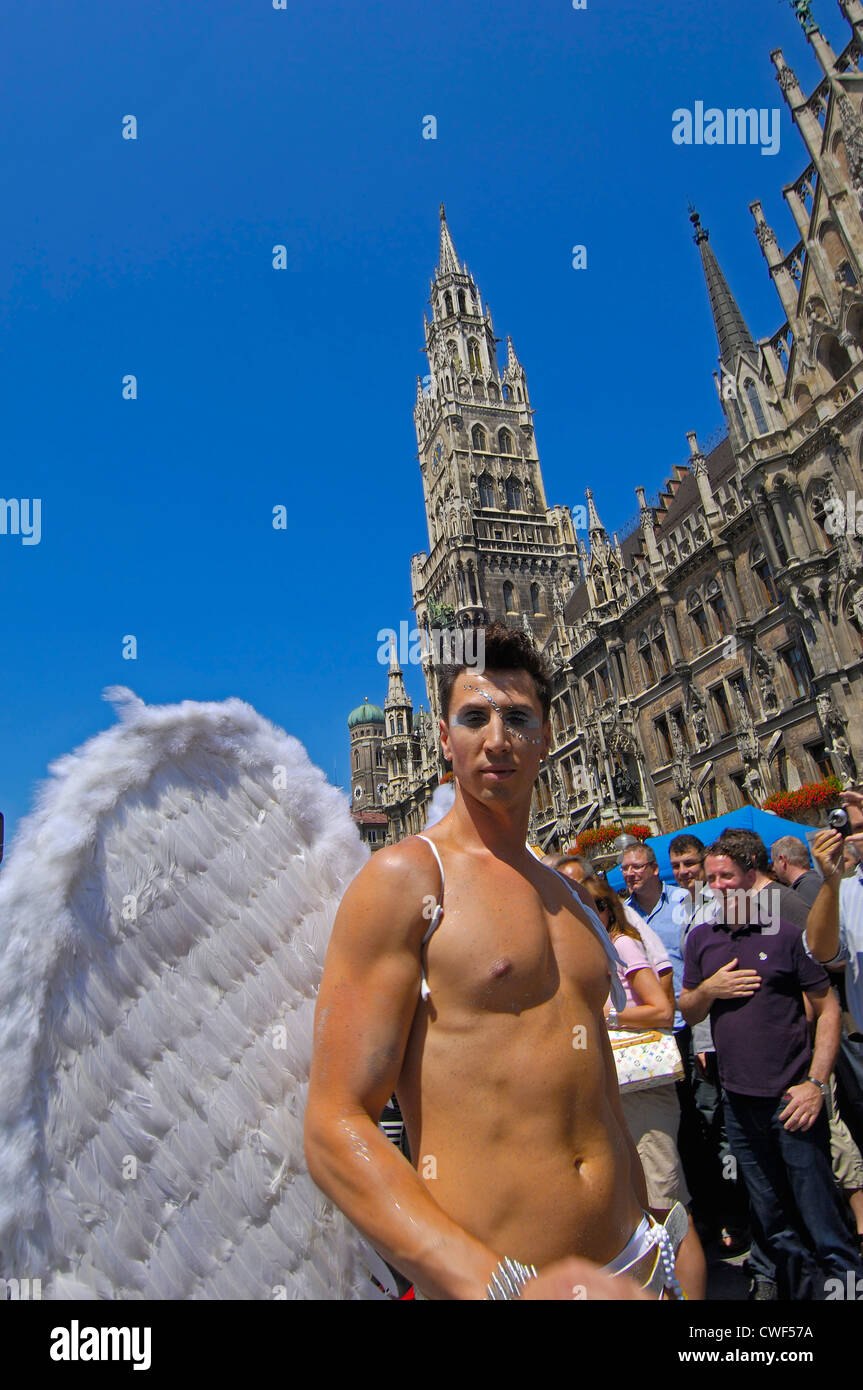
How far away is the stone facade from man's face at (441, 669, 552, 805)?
33.4 feet

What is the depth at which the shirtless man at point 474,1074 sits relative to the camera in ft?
3.96

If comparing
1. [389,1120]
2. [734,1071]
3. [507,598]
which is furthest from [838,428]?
[507,598]

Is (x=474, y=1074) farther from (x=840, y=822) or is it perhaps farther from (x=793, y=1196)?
(x=793, y=1196)

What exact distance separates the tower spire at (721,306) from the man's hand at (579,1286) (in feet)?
99.3

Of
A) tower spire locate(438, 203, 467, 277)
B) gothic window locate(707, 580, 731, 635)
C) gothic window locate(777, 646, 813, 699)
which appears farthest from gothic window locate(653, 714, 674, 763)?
tower spire locate(438, 203, 467, 277)

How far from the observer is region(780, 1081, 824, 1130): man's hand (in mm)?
3609

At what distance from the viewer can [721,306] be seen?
3038 cm

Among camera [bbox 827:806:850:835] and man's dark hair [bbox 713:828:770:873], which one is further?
man's dark hair [bbox 713:828:770:873]

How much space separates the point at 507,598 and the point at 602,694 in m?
17.7

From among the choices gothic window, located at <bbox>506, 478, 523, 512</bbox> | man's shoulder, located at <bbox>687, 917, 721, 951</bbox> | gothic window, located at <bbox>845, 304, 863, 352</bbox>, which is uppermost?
gothic window, located at <bbox>506, 478, 523, 512</bbox>

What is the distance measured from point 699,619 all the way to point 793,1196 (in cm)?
2589

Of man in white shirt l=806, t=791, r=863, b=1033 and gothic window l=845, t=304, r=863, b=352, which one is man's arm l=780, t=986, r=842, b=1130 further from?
gothic window l=845, t=304, r=863, b=352

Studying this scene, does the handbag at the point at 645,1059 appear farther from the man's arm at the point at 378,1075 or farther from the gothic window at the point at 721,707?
the gothic window at the point at 721,707

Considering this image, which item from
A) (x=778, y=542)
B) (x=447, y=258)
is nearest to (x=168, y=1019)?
(x=778, y=542)
